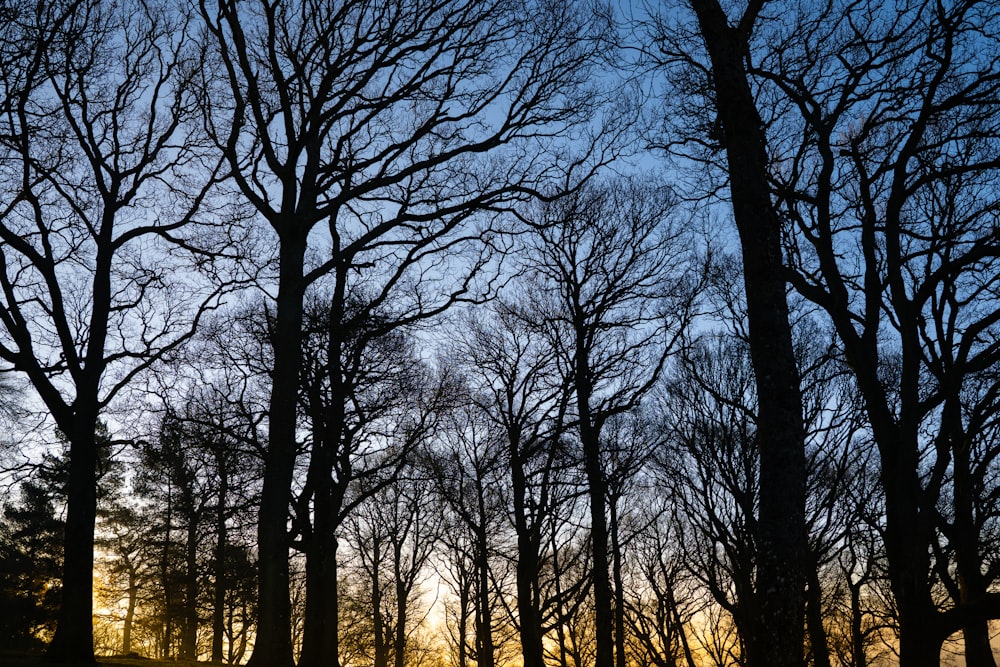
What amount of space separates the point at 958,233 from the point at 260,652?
1292 cm

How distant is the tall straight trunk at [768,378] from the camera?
619 centimetres

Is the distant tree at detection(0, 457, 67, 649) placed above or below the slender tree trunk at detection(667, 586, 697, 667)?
above

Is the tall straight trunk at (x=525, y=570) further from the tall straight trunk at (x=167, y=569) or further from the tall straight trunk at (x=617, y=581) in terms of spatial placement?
the tall straight trunk at (x=167, y=569)

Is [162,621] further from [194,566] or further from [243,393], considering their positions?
[243,393]

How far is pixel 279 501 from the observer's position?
10570 millimetres

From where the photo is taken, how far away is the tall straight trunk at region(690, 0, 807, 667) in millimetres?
6188

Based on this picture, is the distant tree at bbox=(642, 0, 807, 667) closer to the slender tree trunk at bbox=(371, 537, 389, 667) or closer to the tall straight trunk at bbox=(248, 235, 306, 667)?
the tall straight trunk at bbox=(248, 235, 306, 667)

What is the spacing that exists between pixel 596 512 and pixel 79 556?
420 inches

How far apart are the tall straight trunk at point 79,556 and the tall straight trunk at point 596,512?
10.0 meters

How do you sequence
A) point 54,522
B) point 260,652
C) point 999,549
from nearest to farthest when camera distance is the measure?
point 260,652
point 999,549
point 54,522

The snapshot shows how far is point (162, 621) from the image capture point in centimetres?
3569

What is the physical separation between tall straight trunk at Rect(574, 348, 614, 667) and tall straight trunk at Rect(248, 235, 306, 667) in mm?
7323

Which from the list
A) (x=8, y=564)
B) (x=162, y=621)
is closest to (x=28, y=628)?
(x=8, y=564)

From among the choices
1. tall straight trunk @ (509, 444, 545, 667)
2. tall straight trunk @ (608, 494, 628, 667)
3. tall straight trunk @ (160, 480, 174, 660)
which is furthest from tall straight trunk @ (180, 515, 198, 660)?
tall straight trunk @ (608, 494, 628, 667)
